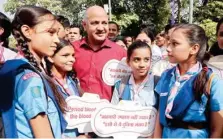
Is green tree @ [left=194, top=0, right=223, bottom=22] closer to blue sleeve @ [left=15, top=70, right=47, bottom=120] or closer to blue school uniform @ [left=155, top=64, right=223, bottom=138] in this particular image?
blue school uniform @ [left=155, top=64, right=223, bottom=138]

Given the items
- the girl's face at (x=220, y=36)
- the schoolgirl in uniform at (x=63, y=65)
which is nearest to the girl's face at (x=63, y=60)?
the schoolgirl in uniform at (x=63, y=65)

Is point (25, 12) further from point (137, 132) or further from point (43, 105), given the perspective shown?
point (137, 132)

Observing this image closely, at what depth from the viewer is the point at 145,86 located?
10.7 feet

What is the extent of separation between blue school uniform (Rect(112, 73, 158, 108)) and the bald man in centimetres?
25

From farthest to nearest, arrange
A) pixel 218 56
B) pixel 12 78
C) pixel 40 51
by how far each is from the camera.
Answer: pixel 218 56 → pixel 40 51 → pixel 12 78

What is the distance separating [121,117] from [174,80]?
0.53m

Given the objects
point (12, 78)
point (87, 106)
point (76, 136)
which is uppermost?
point (12, 78)

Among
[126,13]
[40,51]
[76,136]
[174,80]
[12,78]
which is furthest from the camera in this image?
[126,13]

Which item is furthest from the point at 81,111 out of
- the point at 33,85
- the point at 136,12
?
the point at 136,12

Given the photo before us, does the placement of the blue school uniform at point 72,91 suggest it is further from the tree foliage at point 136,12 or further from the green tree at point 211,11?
the tree foliage at point 136,12

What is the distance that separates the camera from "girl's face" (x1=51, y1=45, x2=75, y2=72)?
3.24 m

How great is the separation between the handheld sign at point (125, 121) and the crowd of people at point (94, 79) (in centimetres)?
11

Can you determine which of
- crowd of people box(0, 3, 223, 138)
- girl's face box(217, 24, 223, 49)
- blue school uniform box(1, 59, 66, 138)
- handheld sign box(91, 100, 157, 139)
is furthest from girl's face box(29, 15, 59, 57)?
girl's face box(217, 24, 223, 49)

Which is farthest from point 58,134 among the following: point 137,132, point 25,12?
point 137,132
